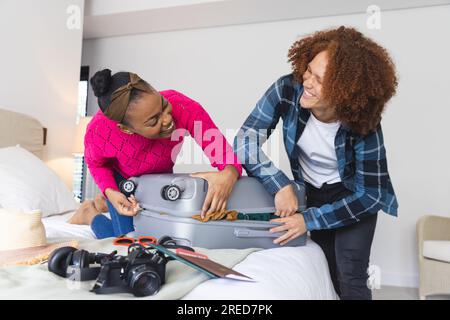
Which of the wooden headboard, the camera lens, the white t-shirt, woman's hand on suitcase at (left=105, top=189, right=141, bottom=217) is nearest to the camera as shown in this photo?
the camera lens

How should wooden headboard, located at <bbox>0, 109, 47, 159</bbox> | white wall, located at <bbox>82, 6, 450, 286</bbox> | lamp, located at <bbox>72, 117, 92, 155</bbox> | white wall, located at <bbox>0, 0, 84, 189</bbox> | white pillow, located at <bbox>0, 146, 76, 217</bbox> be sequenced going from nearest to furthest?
white pillow, located at <bbox>0, 146, 76, 217</bbox>, wooden headboard, located at <bbox>0, 109, 47, 159</bbox>, white wall, located at <bbox>0, 0, 84, 189</bbox>, lamp, located at <bbox>72, 117, 92, 155</bbox>, white wall, located at <bbox>82, 6, 450, 286</bbox>

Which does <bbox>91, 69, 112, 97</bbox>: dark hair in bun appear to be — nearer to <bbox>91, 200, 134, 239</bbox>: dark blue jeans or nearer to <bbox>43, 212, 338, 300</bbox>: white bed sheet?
<bbox>91, 200, 134, 239</bbox>: dark blue jeans

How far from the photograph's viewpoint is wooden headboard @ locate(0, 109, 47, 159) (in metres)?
2.21

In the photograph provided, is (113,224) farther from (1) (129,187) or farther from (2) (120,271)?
(2) (120,271)

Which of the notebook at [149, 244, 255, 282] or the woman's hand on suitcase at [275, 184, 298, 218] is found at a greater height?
the woman's hand on suitcase at [275, 184, 298, 218]

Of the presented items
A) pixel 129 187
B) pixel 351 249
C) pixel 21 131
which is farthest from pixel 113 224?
pixel 21 131

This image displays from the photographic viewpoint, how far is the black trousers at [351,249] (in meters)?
1.22

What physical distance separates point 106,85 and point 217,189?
40 centimetres

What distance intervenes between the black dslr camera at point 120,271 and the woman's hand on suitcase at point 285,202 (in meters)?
0.49

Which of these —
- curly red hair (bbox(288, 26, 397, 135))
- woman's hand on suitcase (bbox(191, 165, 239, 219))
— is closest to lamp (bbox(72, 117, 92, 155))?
woman's hand on suitcase (bbox(191, 165, 239, 219))

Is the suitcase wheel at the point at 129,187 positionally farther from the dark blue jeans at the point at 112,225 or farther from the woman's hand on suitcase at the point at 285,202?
the woman's hand on suitcase at the point at 285,202

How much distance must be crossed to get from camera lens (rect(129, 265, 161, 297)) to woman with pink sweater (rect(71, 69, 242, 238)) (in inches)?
15.4

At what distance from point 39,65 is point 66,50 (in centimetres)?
32

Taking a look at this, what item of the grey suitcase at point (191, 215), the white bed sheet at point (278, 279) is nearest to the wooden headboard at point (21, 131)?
the grey suitcase at point (191, 215)
